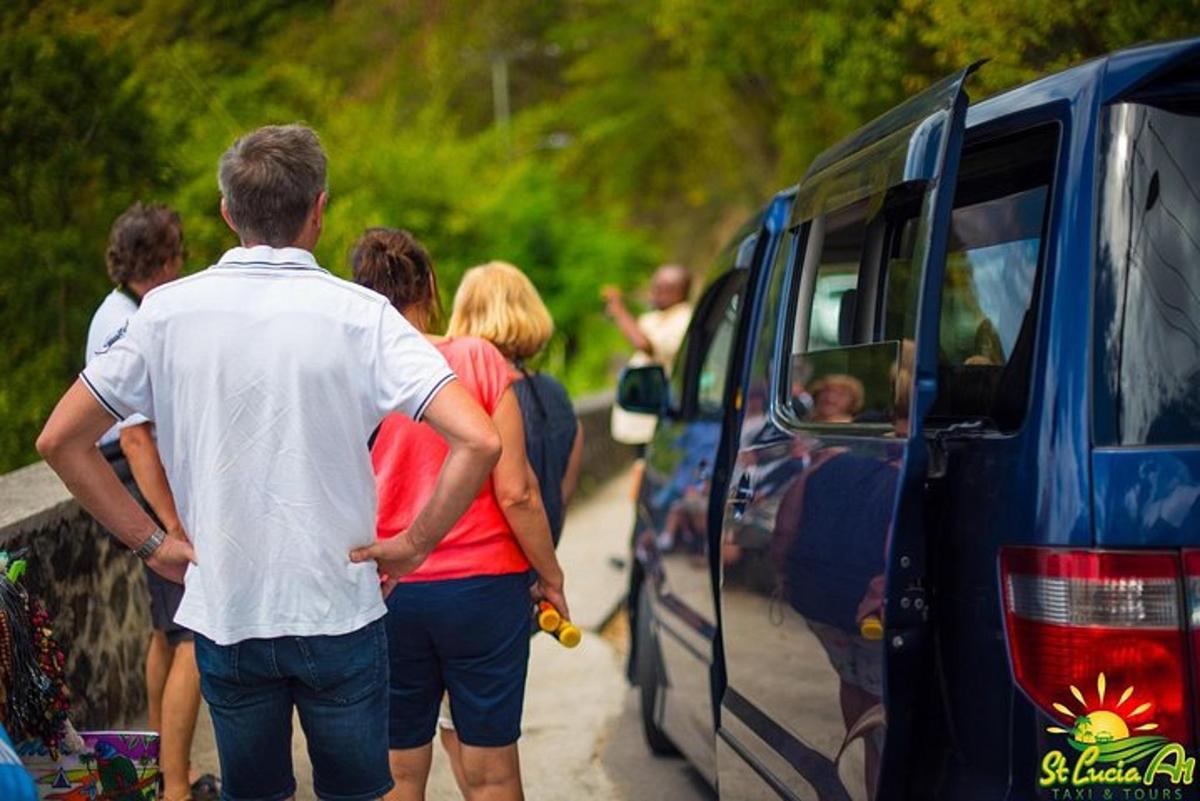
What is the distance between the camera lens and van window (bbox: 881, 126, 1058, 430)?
10.3 ft

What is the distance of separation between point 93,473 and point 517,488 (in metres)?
1.26

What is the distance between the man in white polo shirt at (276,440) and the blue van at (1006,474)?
81cm

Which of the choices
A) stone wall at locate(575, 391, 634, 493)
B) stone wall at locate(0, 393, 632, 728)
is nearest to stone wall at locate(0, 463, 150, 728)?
stone wall at locate(0, 393, 632, 728)

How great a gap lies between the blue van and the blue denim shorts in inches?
37.1

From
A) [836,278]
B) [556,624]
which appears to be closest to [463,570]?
[556,624]

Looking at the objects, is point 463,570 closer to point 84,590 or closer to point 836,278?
point 836,278

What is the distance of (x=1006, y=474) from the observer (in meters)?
2.84

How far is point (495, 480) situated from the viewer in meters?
4.23

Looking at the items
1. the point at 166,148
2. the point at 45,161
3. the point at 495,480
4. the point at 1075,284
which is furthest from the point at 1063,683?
the point at 166,148

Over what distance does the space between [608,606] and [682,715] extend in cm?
→ 399

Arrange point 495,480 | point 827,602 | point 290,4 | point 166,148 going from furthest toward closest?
point 290,4 → point 166,148 → point 495,480 → point 827,602

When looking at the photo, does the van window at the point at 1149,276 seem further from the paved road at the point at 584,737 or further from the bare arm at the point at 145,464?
the paved road at the point at 584,737

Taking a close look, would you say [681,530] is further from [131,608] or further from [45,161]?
[45,161]

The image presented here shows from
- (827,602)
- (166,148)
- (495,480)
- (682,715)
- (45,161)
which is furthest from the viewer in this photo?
(166,148)
